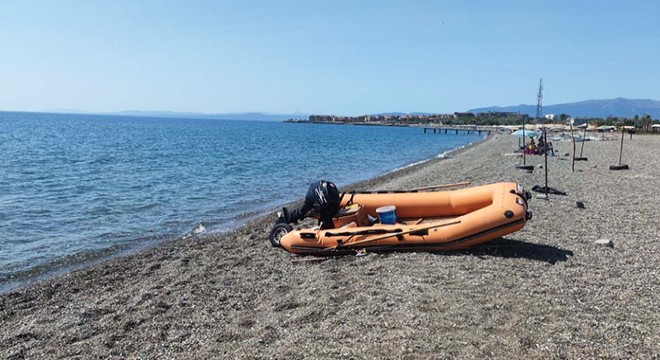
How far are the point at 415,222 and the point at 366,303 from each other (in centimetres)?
330

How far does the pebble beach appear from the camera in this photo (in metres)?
4.64

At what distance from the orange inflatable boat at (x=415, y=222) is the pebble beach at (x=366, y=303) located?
0.23m

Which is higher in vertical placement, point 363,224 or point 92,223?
point 363,224

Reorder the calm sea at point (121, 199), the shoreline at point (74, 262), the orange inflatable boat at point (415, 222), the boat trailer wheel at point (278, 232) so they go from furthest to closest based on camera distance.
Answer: the calm sea at point (121, 199), the boat trailer wheel at point (278, 232), the shoreline at point (74, 262), the orange inflatable boat at point (415, 222)

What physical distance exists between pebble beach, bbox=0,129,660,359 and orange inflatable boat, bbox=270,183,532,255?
23 centimetres

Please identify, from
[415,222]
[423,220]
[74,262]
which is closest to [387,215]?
[415,222]

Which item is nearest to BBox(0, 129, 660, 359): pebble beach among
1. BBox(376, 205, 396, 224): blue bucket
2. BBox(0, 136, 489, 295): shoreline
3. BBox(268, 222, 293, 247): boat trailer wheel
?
BBox(268, 222, 293, 247): boat trailer wheel

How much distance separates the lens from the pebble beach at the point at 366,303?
15.2ft

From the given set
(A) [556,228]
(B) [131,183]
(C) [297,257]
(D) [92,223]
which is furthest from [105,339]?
(B) [131,183]

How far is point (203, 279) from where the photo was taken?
7461mm

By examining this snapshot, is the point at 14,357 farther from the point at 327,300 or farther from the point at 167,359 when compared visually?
the point at 327,300

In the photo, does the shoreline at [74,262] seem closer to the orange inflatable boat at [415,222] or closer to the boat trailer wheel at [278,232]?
the boat trailer wheel at [278,232]

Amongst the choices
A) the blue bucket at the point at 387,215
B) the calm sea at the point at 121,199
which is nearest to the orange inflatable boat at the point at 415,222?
the blue bucket at the point at 387,215

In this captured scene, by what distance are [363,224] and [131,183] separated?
15.2 m
